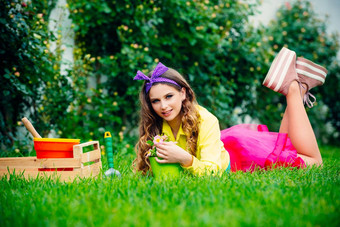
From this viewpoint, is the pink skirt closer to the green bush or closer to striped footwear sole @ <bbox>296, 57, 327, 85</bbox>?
striped footwear sole @ <bbox>296, 57, 327, 85</bbox>

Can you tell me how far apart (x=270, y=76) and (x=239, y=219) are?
1684mm

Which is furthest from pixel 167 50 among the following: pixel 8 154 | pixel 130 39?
pixel 8 154

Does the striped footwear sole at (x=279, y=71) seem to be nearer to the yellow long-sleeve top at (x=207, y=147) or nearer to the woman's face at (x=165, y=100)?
the yellow long-sleeve top at (x=207, y=147)

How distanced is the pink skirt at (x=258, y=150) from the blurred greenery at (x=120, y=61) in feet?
4.65

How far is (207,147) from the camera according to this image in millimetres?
2062

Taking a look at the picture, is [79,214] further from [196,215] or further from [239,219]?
[239,219]

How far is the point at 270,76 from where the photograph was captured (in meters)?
2.54

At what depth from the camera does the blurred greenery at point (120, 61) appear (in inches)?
113

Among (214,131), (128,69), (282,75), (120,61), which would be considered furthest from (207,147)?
(120,61)

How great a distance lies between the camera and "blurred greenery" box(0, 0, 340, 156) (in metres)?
2.87

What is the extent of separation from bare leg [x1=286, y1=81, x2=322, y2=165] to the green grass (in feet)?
1.69

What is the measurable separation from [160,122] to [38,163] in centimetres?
92

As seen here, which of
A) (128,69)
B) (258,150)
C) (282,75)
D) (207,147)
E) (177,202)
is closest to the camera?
(177,202)

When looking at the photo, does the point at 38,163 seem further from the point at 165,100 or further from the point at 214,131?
the point at 214,131
